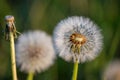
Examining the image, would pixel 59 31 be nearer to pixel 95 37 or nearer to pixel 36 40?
pixel 95 37

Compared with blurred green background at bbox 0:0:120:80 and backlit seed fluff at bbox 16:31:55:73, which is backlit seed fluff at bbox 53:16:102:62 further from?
blurred green background at bbox 0:0:120:80

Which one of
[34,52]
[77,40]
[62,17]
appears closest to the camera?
[77,40]

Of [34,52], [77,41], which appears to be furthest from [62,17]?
[77,41]

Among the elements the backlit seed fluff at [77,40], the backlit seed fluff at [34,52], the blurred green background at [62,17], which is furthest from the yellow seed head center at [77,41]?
the blurred green background at [62,17]

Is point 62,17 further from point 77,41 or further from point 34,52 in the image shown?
point 77,41

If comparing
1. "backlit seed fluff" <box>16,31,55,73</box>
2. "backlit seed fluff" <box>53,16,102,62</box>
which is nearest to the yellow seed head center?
"backlit seed fluff" <box>53,16,102,62</box>

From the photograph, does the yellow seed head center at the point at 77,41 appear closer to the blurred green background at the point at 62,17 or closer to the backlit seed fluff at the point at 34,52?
the backlit seed fluff at the point at 34,52

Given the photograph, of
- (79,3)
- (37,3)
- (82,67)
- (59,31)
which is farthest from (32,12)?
(59,31)
